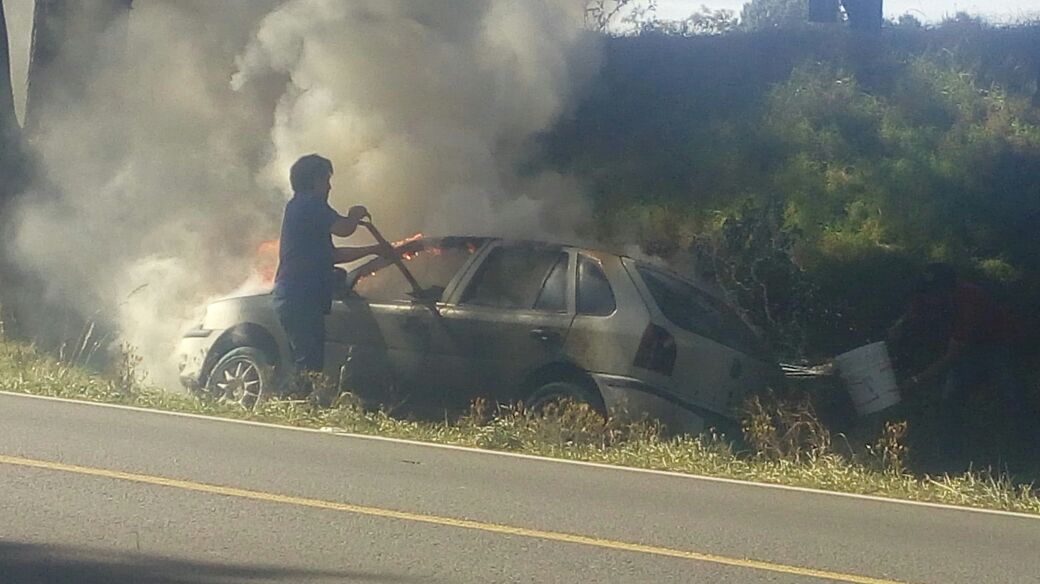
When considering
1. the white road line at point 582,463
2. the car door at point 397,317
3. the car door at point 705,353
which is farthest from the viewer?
the car door at point 397,317

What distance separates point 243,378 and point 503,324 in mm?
2188

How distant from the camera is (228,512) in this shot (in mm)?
7719

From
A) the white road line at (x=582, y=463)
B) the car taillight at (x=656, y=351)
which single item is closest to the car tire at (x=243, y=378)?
the white road line at (x=582, y=463)

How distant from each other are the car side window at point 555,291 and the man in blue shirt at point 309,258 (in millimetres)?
1281

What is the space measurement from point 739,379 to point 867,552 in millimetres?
3230

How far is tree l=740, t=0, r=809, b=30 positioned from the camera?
24.1m

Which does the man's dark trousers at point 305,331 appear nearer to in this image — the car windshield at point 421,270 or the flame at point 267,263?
the car windshield at point 421,270

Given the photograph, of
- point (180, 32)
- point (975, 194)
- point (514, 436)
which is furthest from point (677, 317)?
point (180, 32)

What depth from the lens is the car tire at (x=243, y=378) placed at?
11.5 metres

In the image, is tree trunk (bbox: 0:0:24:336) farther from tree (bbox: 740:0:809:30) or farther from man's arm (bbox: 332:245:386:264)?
tree (bbox: 740:0:809:30)

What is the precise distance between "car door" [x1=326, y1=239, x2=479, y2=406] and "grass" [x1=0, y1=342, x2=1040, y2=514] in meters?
0.32

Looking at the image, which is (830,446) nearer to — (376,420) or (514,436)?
(514,436)

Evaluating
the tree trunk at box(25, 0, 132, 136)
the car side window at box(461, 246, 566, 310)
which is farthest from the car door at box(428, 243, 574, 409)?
the tree trunk at box(25, 0, 132, 136)

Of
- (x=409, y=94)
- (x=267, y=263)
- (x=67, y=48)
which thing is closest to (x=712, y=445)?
(x=267, y=263)
